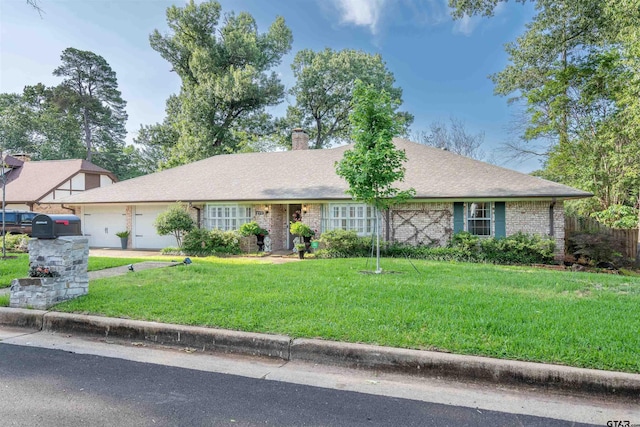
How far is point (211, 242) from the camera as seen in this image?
15109 millimetres

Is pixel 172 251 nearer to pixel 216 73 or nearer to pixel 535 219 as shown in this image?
pixel 535 219

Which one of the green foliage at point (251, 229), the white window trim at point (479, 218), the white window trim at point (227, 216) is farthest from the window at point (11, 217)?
the white window trim at point (479, 218)

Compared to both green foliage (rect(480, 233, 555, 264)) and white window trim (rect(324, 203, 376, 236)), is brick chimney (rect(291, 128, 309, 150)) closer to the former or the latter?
white window trim (rect(324, 203, 376, 236))

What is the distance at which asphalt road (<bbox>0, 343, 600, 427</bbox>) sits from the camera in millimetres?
2826

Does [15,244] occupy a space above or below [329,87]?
below

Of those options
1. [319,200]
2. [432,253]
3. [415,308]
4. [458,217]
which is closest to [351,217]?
[319,200]

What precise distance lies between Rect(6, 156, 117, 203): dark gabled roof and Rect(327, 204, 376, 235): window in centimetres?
1978

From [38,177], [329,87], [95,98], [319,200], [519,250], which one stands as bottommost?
[519,250]

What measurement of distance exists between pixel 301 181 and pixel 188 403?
45.0 feet

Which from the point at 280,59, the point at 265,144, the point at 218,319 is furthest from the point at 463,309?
the point at 280,59

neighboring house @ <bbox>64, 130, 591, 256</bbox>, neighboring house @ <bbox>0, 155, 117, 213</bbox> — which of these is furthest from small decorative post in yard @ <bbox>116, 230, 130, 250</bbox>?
neighboring house @ <bbox>0, 155, 117, 213</bbox>

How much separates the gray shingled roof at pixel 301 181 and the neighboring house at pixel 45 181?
7495mm

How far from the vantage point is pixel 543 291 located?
21.9 feet

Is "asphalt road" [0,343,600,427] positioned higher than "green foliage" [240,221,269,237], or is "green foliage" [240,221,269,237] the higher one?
"green foliage" [240,221,269,237]
